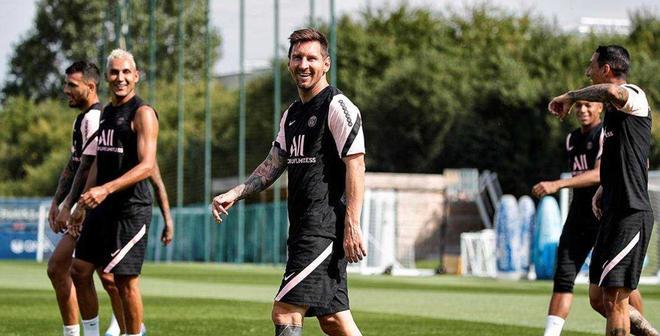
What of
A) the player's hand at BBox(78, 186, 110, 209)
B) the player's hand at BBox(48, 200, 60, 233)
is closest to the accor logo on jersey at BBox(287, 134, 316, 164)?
the player's hand at BBox(78, 186, 110, 209)

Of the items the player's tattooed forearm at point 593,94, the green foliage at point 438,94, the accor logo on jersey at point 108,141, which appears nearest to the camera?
the player's tattooed forearm at point 593,94

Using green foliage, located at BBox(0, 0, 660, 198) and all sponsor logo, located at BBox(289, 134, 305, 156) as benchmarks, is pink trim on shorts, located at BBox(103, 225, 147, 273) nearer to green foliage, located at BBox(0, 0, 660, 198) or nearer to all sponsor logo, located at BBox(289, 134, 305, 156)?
all sponsor logo, located at BBox(289, 134, 305, 156)

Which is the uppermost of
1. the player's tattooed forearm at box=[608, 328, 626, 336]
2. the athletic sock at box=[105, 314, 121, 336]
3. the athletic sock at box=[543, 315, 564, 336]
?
the player's tattooed forearm at box=[608, 328, 626, 336]

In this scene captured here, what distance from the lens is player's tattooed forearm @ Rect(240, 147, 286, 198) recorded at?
8.04 metres

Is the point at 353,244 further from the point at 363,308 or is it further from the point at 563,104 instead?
the point at 363,308

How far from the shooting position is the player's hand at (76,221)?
998 cm

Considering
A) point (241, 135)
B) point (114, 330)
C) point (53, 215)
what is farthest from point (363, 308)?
point (241, 135)

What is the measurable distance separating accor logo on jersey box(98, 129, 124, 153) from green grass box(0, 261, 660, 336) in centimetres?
300

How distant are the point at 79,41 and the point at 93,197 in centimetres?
6738

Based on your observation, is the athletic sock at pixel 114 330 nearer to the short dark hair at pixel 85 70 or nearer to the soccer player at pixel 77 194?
the soccer player at pixel 77 194

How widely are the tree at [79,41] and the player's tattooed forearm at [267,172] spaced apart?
56758 mm

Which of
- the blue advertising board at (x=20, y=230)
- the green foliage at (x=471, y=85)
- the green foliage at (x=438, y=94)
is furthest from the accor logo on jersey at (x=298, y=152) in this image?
the blue advertising board at (x=20, y=230)

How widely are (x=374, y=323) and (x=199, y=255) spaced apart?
33457mm

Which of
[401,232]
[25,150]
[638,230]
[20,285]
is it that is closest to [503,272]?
[401,232]
